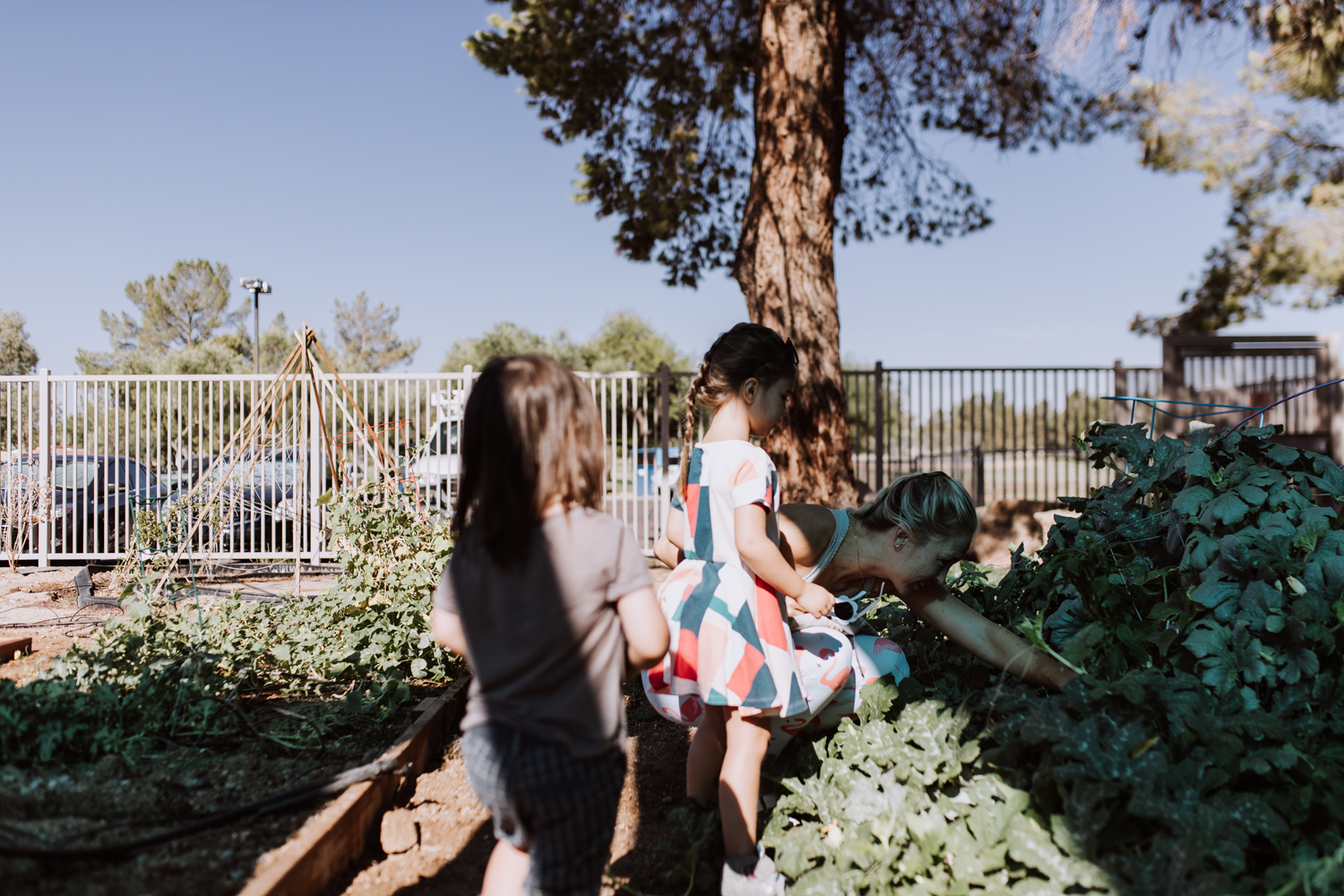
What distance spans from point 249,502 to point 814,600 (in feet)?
18.8

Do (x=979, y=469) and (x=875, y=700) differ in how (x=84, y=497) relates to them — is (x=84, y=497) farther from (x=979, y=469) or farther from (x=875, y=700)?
(x=979, y=469)

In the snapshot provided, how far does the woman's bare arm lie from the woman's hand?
524 millimetres

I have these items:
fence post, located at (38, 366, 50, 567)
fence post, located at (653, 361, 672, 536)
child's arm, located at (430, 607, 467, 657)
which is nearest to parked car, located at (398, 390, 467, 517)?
fence post, located at (653, 361, 672, 536)

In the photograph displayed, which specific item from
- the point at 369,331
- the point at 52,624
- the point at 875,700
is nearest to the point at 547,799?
the point at 875,700

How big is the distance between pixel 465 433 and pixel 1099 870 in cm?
163

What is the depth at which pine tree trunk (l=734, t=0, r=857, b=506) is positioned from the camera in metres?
6.86

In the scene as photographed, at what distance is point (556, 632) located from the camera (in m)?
1.51

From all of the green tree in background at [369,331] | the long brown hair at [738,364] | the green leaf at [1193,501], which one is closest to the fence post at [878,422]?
the green leaf at [1193,501]

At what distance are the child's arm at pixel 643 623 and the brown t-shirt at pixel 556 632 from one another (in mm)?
20

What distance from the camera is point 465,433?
1570mm

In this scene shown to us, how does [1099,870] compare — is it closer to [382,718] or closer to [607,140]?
[382,718]

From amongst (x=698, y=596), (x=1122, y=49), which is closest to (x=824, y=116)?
(x=1122, y=49)

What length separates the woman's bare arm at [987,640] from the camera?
234cm

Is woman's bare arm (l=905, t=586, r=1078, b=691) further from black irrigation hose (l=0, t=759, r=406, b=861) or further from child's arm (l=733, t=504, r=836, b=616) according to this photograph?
black irrigation hose (l=0, t=759, r=406, b=861)
